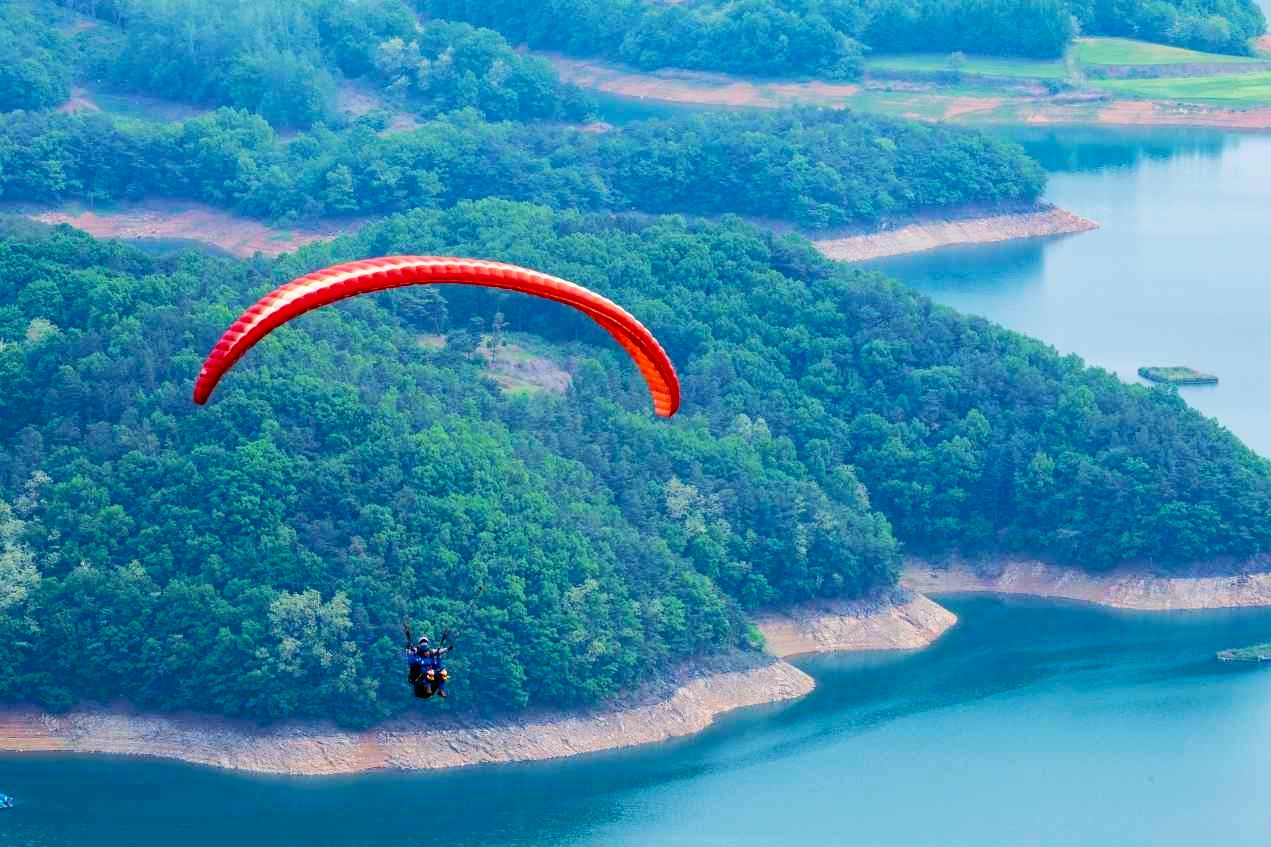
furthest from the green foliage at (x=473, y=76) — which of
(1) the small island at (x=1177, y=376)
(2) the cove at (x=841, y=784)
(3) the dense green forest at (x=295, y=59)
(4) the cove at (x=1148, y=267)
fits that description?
(2) the cove at (x=841, y=784)

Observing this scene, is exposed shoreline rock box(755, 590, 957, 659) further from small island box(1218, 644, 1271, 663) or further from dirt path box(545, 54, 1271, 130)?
dirt path box(545, 54, 1271, 130)

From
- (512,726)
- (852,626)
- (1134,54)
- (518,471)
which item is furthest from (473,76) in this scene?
(512,726)

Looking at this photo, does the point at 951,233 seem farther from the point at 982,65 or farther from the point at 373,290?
the point at 373,290

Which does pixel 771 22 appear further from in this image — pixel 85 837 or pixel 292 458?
pixel 85 837

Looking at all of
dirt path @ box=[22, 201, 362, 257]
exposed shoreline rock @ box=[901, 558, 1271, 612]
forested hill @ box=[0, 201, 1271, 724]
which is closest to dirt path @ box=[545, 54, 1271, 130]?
dirt path @ box=[22, 201, 362, 257]

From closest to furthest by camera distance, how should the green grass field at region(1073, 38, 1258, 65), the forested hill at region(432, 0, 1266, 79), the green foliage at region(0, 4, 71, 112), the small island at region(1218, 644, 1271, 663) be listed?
the small island at region(1218, 644, 1271, 663), the green foliage at region(0, 4, 71, 112), the forested hill at region(432, 0, 1266, 79), the green grass field at region(1073, 38, 1258, 65)

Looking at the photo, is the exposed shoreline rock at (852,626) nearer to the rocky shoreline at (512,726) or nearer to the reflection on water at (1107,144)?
the rocky shoreline at (512,726)
